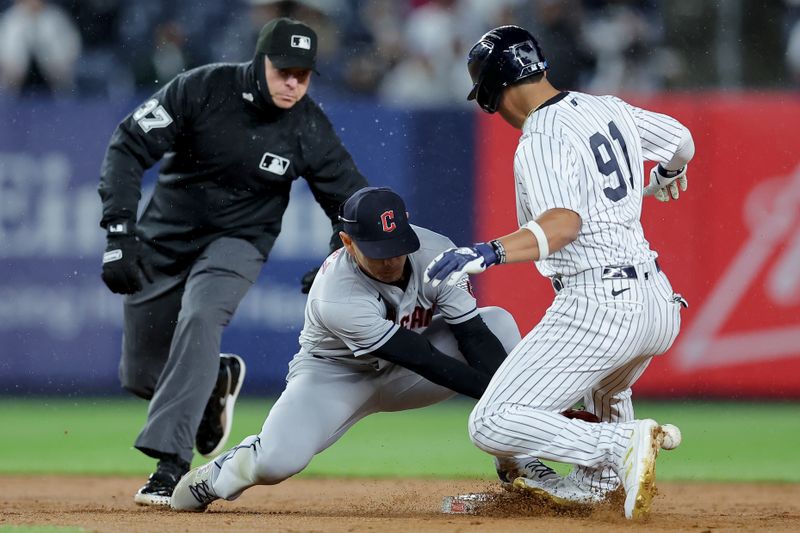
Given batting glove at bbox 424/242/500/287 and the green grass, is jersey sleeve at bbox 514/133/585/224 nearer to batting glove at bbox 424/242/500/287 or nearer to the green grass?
batting glove at bbox 424/242/500/287

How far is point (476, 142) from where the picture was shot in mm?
10891

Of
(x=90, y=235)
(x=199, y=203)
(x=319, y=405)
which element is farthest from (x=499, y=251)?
(x=90, y=235)

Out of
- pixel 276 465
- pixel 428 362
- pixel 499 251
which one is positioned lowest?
pixel 276 465

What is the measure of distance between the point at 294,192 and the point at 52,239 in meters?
2.10

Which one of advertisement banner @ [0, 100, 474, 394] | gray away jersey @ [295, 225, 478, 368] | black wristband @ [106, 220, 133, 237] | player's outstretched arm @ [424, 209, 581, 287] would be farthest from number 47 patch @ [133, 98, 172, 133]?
advertisement banner @ [0, 100, 474, 394]

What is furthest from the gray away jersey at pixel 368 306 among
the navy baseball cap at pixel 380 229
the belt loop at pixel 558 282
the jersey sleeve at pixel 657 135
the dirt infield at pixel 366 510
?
the jersey sleeve at pixel 657 135

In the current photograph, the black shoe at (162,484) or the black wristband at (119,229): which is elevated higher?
the black wristband at (119,229)

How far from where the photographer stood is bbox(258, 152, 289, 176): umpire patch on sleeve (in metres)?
6.70

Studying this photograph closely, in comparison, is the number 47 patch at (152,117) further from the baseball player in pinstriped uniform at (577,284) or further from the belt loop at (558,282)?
the belt loop at (558,282)

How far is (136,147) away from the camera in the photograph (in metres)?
6.50

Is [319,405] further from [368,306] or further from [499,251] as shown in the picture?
[499,251]

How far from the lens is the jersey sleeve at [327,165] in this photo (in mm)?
6777

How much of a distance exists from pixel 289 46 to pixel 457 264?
7.70 ft

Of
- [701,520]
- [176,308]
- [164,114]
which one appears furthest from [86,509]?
[701,520]
